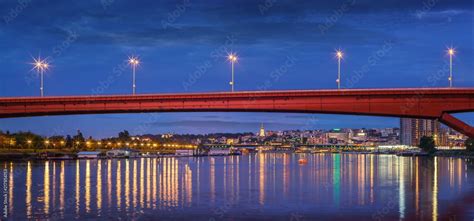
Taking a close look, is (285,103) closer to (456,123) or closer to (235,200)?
(456,123)

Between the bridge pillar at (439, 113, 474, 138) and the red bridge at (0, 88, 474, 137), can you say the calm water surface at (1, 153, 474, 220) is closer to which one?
the bridge pillar at (439, 113, 474, 138)

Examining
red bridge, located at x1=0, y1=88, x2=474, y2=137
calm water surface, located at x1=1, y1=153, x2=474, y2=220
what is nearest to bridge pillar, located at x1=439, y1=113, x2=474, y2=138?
red bridge, located at x1=0, y1=88, x2=474, y2=137

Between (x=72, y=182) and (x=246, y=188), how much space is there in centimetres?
1983

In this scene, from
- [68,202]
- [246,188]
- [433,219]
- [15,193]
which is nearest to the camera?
[433,219]

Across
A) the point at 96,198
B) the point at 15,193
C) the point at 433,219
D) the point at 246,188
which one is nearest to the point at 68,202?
the point at 96,198

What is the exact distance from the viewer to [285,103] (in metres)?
80.8

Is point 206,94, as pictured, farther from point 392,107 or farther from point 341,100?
point 392,107

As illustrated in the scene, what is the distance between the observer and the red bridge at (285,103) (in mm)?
73375

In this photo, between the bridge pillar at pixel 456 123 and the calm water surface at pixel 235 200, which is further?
the bridge pillar at pixel 456 123

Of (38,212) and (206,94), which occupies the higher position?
(206,94)

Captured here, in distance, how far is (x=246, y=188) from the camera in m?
67.1

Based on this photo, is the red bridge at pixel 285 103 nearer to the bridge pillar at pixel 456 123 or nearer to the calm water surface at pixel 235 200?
the bridge pillar at pixel 456 123

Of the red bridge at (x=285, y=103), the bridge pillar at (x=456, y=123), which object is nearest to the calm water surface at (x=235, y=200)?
the bridge pillar at (x=456, y=123)

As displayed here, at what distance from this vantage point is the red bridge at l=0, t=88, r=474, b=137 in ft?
241
